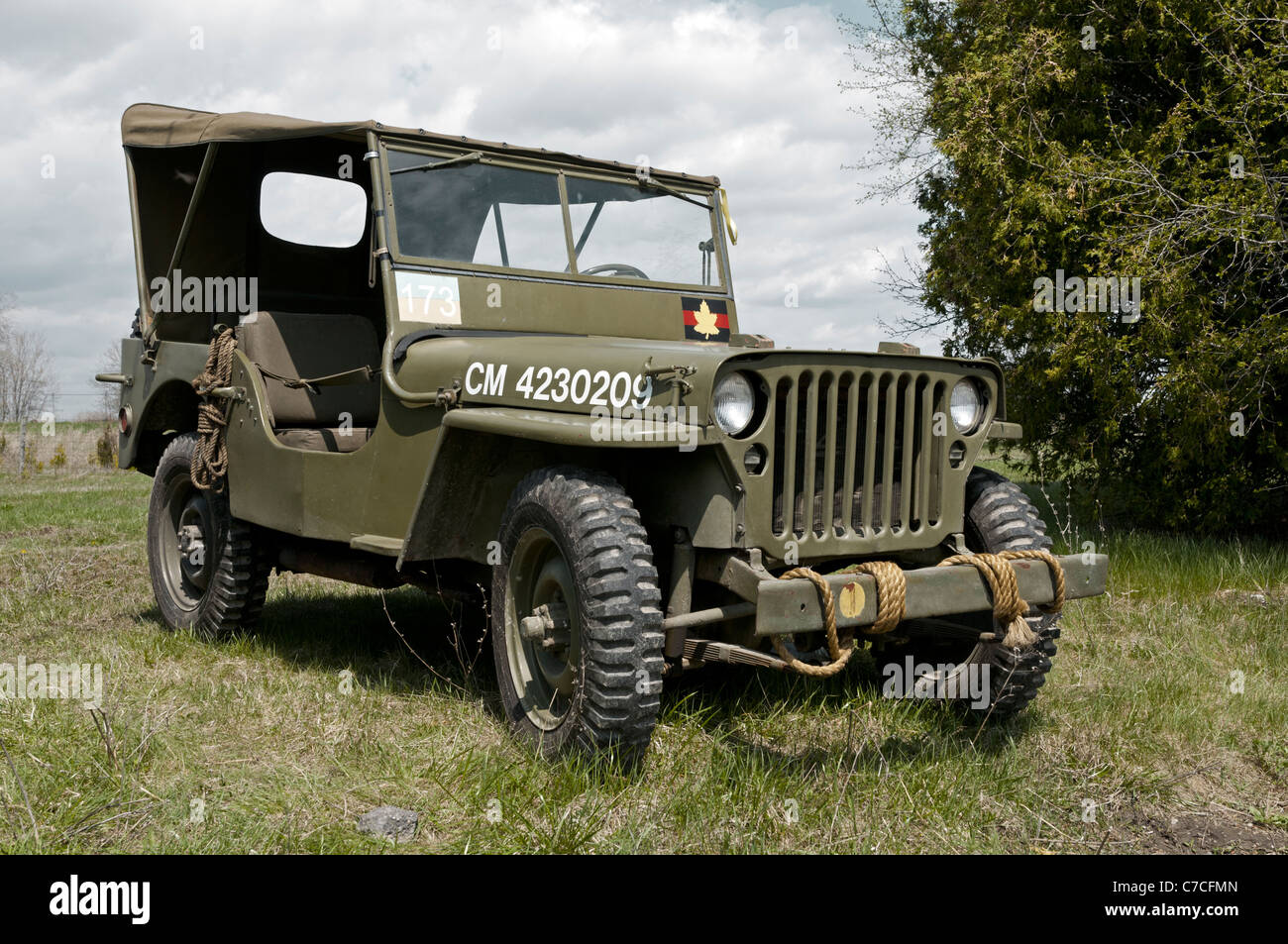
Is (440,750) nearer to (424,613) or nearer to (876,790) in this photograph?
(876,790)

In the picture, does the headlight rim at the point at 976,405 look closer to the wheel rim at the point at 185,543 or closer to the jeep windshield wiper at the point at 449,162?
the jeep windshield wiper at the point at 449,162

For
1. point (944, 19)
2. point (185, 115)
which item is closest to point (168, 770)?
point (185, 115)

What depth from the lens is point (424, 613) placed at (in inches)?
241

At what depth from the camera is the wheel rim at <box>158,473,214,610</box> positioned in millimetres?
5410

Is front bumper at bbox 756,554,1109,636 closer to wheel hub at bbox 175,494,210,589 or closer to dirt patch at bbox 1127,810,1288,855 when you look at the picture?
dirt patch at bbox 1127,810,1288,855

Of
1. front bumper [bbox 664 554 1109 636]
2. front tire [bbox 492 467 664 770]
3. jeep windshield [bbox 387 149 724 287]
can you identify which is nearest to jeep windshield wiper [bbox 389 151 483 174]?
jeep windshield [bbox 387 149 724 287]

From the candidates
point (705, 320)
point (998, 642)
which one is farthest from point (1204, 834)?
point (705, 320)

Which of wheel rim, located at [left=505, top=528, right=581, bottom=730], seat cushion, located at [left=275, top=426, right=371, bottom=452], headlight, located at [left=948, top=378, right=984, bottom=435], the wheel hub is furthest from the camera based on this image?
the wheel hub

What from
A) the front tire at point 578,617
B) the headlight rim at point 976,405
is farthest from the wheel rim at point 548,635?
the headlight rim at point 976,405

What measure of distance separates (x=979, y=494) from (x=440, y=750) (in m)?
2.05

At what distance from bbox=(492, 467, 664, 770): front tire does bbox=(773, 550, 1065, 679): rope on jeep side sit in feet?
1.38

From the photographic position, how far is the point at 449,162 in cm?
450

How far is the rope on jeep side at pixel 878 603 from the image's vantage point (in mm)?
2953

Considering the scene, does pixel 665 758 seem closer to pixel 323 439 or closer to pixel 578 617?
pixel 578 617
